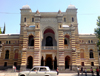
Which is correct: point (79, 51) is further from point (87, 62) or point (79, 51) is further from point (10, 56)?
point (10, 56)

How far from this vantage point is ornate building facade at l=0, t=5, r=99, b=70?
2813 cm

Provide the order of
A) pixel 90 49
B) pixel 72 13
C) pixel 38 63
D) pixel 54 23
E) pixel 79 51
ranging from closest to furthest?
pixel 38 63
pixel 54 23
pixel 79 51
pixel 90 49
pixel 72 13

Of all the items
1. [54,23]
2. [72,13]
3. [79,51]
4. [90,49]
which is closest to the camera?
[54,23]

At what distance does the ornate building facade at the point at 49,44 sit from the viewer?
92.3 feet

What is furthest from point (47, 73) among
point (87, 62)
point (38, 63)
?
point (87, 62)

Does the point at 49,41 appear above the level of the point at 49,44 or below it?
above

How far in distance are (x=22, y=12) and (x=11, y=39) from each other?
969 centimetres

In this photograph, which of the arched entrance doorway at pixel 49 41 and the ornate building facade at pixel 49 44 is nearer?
the ornate building facade at pixel 49 44

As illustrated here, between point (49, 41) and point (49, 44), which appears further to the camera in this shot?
point (49, 41)

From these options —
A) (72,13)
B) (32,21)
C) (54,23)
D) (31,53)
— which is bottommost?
(31,53)

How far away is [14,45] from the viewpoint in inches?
1380

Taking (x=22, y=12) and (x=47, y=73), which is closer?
(x=47, y=73)

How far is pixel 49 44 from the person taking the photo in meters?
32.7

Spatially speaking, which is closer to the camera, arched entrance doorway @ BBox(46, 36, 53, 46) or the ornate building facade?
the ornate building facade
